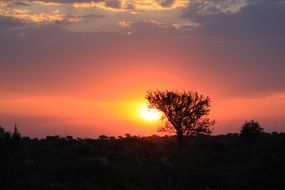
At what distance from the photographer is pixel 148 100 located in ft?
180

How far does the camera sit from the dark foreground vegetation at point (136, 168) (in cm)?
2019

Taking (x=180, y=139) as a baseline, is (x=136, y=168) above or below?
below

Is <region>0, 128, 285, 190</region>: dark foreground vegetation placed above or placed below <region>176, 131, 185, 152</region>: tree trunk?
below

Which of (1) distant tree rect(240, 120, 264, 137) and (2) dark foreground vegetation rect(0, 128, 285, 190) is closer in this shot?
(2) dark foreground vegetation rect(0, 128, 285, 190)

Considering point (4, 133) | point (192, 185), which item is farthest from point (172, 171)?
point (4, 133)

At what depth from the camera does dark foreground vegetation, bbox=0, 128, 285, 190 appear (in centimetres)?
2019

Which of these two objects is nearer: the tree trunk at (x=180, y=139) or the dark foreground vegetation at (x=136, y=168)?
the dark foreground vegetation at (x=136, y=168)

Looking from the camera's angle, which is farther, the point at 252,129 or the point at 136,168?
the point at 252,129

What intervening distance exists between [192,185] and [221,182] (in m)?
1.78

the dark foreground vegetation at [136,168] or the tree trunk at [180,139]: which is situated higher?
the tree trunk at [180,139]

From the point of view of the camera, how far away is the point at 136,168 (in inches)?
1703

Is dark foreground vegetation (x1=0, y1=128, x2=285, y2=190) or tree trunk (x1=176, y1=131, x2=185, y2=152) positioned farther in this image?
tree trunk (x1=176, y1=131, x2=185, y2=152)

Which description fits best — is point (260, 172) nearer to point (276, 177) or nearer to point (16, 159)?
point (276, 177)

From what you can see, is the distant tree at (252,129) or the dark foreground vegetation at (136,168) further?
the distant tree at (252,129)
